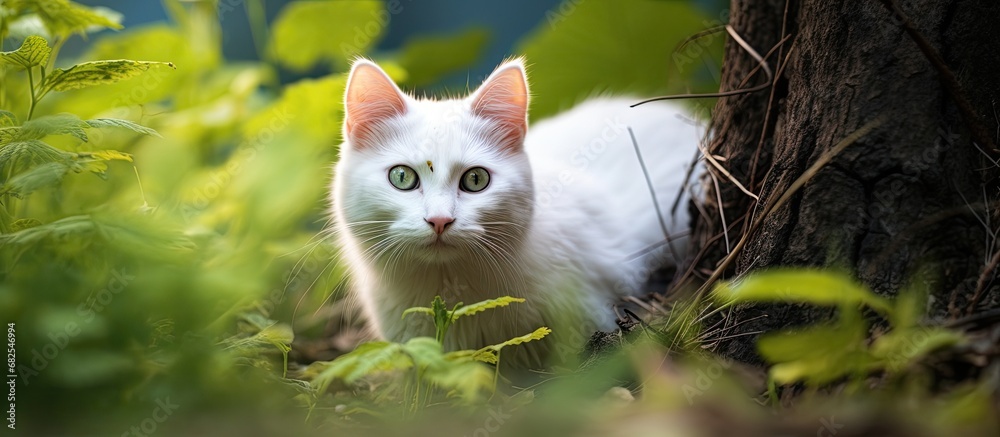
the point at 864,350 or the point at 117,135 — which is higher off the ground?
the point at 117,135

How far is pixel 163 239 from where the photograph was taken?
1.39 m

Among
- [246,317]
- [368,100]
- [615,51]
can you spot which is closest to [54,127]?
[246,317]

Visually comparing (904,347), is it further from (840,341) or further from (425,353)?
(425,353)

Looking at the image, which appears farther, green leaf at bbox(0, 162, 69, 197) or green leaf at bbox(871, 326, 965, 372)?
green leaf at bbox(0, 162, 69, 197)

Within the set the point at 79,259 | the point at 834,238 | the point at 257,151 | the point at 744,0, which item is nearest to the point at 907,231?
the point at 834,238

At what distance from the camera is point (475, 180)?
189 cm

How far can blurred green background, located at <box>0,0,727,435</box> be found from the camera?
125cm

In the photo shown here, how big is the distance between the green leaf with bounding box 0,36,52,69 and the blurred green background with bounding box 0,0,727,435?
117 millimetres

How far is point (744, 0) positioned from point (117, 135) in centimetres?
241

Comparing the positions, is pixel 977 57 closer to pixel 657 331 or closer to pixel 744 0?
pixel 744 0

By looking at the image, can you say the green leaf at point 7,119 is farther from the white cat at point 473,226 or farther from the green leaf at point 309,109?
the green leaf at point 309,109

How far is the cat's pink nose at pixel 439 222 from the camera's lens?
66.3 inches

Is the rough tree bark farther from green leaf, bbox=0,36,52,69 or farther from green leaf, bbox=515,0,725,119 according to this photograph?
green leaf, bbox=0,36,52,69

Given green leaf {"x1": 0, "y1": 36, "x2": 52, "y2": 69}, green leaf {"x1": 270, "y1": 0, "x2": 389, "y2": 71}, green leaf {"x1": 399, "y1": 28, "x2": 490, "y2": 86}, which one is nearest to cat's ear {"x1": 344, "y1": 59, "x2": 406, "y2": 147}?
green leaf {"x1": 0, "y1": 36, "x2": 52, "y2": 69}
